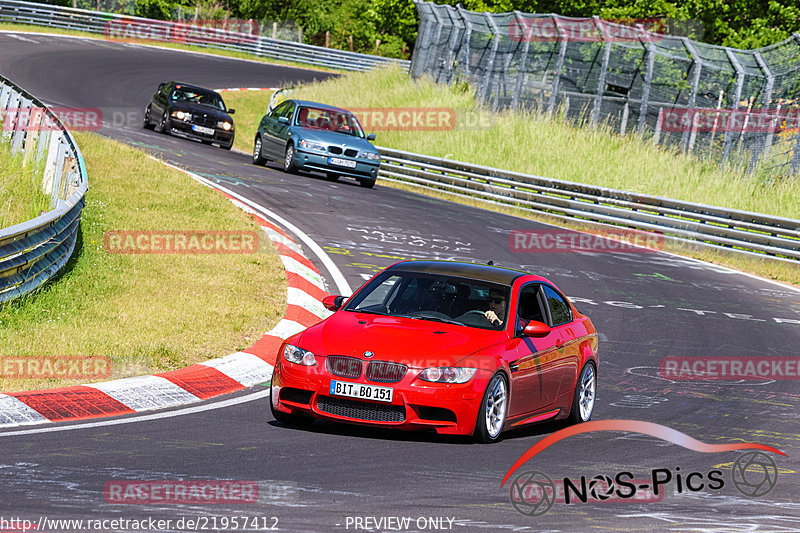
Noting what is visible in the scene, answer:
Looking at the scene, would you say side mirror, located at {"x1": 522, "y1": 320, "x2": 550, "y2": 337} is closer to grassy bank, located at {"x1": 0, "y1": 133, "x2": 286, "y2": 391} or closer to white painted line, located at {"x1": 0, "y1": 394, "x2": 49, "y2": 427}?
grassy bank, located at {"x1": 0, "y1": 133, "x2": 286, "y2": 391}

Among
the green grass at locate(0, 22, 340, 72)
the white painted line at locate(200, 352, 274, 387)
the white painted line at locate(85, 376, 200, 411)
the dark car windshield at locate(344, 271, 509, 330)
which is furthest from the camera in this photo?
the green grass at locate(0, 22, 340, 72)

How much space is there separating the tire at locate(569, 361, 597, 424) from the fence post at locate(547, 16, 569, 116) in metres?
22.4

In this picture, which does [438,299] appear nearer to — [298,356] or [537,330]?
[537,330]

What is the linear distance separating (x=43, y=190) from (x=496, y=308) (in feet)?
27.4

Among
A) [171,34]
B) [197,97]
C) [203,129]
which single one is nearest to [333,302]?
[203,129]

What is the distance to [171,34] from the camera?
58.7 metres

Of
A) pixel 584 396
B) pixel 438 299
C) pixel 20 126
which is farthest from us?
pixel 20 126

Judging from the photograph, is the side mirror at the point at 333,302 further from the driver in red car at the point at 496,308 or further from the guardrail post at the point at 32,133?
the guardrail post at the point at 32,133

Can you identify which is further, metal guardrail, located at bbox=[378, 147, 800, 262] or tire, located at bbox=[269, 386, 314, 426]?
metal guardrail, located at bbox=[378, 147, 800, 262]

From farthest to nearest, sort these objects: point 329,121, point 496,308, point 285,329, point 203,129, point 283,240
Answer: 1. point 203,129
2. point 329,121
3. point 283,240
4. point 285,329
5. point 496,308

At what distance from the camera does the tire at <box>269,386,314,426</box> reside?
339 inches

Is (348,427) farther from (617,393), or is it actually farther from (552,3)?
(552,3)

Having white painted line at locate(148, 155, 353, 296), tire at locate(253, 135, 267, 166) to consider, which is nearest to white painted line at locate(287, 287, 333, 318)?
white painted line at locate(148, 155, 353, 296)

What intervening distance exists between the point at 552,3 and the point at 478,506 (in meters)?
53.3
